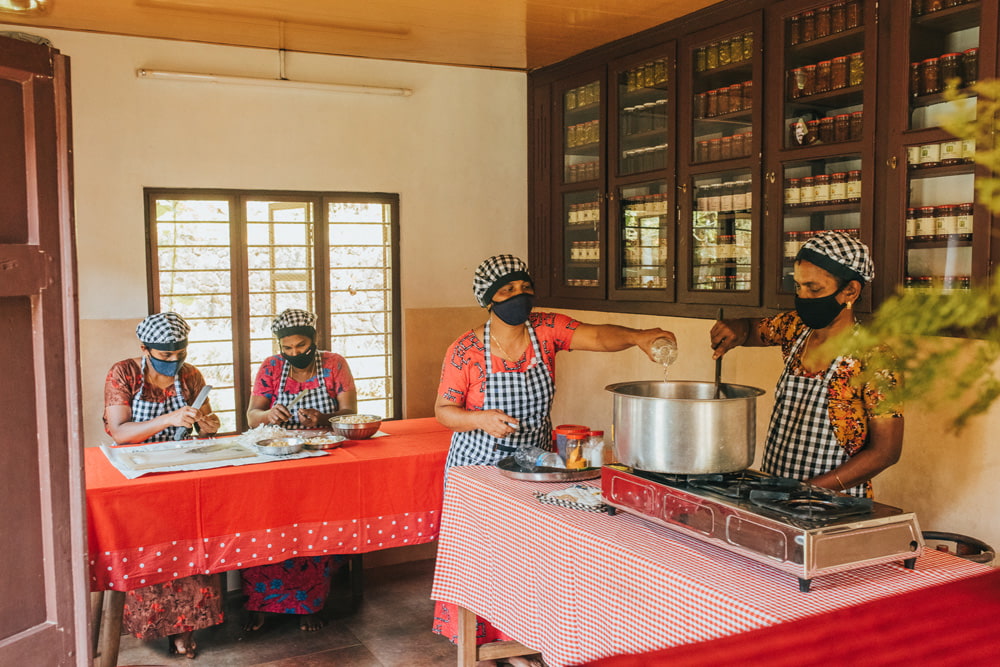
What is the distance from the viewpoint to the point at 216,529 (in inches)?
130

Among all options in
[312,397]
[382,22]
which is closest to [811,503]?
[312,397]

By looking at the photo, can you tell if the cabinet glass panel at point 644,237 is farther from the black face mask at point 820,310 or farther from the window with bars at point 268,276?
the black face mask at point 820,310

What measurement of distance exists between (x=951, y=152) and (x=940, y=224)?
0.26 metres

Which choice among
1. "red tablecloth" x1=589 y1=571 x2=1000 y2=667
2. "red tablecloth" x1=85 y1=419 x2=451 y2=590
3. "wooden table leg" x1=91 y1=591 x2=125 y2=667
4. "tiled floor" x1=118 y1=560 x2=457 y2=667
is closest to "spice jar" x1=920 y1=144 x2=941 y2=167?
"red tablecloth" x1=589 y1=571 x2=1000 y2=667

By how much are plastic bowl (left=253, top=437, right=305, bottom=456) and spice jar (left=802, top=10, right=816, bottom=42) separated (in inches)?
110

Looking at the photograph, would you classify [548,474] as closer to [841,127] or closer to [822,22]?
[841,127]

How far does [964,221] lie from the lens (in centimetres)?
302

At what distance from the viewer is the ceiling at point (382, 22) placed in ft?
13.1

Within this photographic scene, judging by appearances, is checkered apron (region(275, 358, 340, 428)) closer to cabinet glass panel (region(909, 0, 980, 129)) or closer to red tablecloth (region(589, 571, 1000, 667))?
cabinet glass panel (region(909, 0, 980, 129))

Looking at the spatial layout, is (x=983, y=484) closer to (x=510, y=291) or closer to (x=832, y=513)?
(x=832, y=513)

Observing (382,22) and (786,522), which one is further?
(382,22)

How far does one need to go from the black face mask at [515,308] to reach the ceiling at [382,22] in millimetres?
1531

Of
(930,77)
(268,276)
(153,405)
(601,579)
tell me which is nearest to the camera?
(601,579)

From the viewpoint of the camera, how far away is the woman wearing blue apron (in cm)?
250
